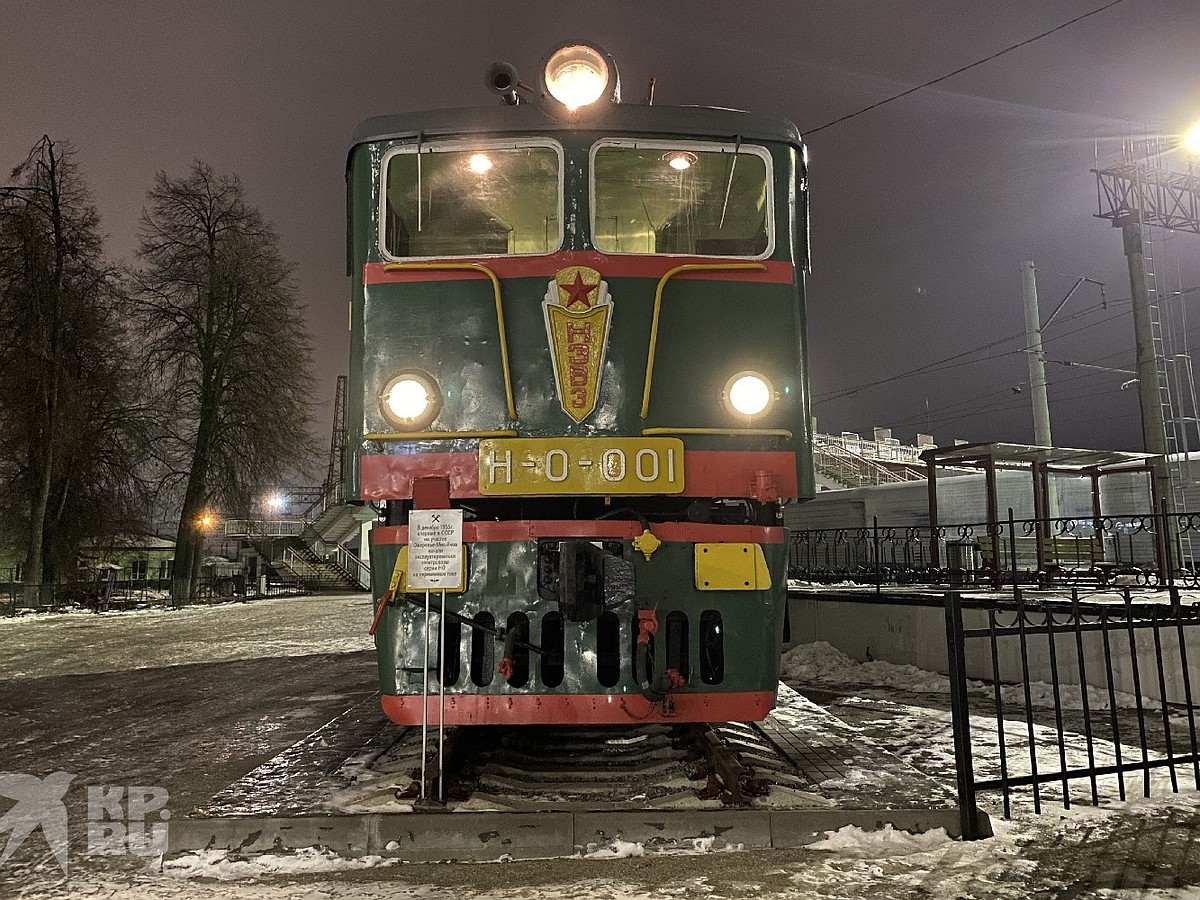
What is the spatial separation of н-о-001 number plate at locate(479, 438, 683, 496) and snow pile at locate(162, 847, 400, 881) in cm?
190

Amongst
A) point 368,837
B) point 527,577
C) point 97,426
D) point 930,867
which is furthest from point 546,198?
point 97,426

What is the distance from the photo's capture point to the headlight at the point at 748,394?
15.9 feet

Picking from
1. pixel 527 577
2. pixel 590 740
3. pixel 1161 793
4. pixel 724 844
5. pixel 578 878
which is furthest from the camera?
pixel 590 740

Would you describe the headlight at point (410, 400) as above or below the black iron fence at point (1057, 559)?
above

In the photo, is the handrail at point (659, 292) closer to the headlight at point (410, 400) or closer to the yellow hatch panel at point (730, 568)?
the yellow hatch panel at point (730, 568)

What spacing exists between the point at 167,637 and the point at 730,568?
15890 millimetres

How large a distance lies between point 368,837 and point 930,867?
264cm

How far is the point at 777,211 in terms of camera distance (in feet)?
17.3

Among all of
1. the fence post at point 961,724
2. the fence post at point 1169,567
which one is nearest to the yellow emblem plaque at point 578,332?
the fence post at point 961,724

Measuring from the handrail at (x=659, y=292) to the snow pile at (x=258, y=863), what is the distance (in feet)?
8.78

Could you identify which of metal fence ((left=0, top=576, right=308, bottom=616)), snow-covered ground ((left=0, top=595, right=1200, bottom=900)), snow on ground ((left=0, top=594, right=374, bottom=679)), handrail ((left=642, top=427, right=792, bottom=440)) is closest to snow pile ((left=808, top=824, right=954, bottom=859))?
snow-covered ground ((left=0, top=595, right=1200, bottom=900))

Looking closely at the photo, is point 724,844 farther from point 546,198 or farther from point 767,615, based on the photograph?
point 546,198

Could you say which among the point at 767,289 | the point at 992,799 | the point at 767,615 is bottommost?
the point at 992,799
